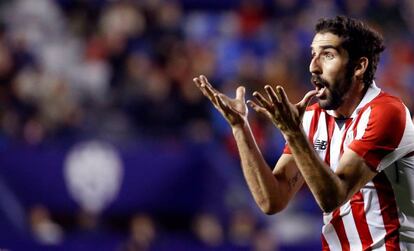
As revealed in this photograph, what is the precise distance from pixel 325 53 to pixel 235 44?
A: 28.2ft

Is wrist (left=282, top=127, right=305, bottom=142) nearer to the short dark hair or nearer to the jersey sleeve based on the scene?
the jersey sleeve

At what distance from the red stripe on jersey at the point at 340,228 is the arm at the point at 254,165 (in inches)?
11.8

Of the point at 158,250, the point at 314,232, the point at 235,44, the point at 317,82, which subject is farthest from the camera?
the point at 235,44

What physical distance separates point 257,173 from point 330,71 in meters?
0.62

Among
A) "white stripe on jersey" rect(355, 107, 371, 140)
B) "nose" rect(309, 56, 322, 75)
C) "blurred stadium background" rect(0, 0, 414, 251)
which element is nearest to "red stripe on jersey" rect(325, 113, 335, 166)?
"white stripe on jersey" rect(355, 107, 371, 140)

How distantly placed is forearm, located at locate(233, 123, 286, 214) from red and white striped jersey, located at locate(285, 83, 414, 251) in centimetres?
27

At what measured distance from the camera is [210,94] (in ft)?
15.9

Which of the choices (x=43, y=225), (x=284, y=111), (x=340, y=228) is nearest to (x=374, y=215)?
(x=340, y=228)

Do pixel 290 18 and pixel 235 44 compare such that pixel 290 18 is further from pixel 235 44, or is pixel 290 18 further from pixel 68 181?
pixel 68 181

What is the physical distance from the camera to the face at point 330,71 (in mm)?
4742

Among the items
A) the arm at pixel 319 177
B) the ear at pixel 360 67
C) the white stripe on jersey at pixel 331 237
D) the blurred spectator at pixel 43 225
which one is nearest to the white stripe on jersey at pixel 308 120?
the ear at pixel 360 67

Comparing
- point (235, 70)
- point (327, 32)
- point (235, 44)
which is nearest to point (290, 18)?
point (235, 44)

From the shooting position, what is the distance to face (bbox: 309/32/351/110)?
15.6 ft

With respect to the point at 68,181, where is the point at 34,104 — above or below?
above
